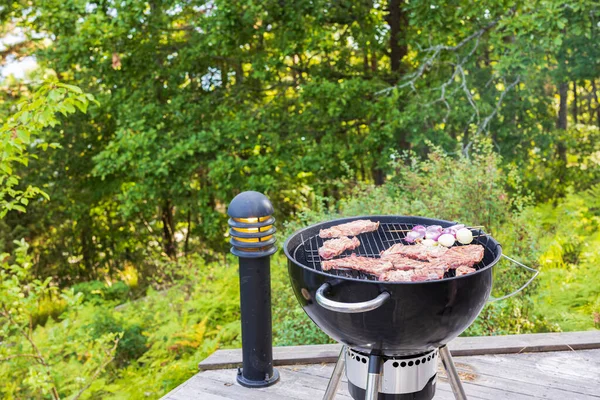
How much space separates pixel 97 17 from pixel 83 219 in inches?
201

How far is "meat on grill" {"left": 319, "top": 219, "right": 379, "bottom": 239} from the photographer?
211 cm

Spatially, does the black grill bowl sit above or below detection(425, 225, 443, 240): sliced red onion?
below

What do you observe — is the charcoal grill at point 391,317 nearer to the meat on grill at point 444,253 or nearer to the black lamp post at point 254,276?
the meat on grill at point 444,253

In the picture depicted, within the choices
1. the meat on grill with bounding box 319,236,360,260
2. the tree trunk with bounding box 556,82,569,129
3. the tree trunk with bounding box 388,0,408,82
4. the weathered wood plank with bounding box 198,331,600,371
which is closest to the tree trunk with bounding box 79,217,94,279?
the tree trunk with bounding box 388,0,408,82

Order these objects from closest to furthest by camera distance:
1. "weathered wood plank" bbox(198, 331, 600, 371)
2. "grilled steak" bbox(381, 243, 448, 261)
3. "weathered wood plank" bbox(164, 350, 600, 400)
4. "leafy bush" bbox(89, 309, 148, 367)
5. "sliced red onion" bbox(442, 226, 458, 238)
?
"grilled steak" bbox(381, 243, 448, 261), "sliced red onion" bbox(442, 226, 458, 238), "weathered wood plank" bbox(164, 350, 600, 400), "weathered wood plank" bbox(198, 331, 600, 371), "leafy bush" bbox(89, 309, 148, 367)

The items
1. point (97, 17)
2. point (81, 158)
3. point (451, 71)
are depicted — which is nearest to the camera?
point (97, 17)

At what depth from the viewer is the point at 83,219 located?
31.9 feet

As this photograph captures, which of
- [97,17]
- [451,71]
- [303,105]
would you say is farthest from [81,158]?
[451,71]

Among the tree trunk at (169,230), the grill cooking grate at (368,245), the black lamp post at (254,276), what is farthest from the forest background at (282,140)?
the tree trunk at (169,230)

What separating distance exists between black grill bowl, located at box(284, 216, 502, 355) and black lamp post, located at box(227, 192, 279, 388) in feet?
2.13

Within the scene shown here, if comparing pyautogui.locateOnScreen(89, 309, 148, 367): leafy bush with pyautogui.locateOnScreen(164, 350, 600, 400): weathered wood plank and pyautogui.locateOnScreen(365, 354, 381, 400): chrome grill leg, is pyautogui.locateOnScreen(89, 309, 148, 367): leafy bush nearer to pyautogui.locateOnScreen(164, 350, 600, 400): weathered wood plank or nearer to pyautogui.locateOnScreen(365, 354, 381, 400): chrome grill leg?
pyautogui.locateOnScreen(164, 350, 600, 400): weathered wood plank

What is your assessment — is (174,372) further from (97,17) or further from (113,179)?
(113,179)

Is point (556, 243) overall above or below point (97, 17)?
below

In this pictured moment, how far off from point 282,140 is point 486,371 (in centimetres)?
435
